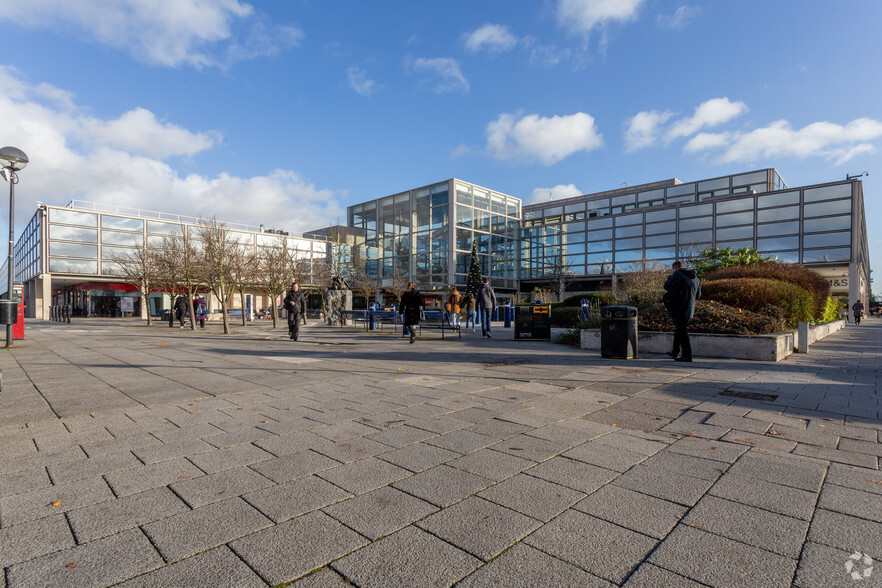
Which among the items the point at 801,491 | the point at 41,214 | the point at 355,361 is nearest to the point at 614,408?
the point at 801,491

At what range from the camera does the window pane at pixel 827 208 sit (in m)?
37.6

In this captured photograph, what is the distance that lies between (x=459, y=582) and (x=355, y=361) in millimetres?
7205

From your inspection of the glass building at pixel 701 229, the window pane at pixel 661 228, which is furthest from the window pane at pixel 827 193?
the window pane at pixel 661 228

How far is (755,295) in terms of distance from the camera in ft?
38.5

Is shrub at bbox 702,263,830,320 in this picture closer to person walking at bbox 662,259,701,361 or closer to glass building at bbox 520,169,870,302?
person walking at bbox 662,259,701,361

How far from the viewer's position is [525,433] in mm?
3996

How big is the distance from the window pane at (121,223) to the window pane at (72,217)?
704mm

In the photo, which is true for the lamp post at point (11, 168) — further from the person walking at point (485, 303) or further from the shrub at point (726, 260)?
the shrub at point (726, 260)

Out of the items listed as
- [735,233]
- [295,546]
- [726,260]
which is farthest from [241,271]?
[735,233]

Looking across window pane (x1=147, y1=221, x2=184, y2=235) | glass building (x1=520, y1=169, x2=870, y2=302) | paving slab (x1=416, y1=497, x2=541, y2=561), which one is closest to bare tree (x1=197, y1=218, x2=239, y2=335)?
paving slab (x1=416, y1=497, x2=541, y2=561)

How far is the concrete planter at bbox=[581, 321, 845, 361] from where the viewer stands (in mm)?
8953

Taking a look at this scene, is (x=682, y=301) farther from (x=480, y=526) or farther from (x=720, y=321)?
(x=480, y=526)

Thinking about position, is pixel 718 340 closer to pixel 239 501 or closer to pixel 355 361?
pixel 355 361

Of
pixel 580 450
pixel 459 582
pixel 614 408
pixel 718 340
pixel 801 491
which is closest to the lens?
pixel 459 582
